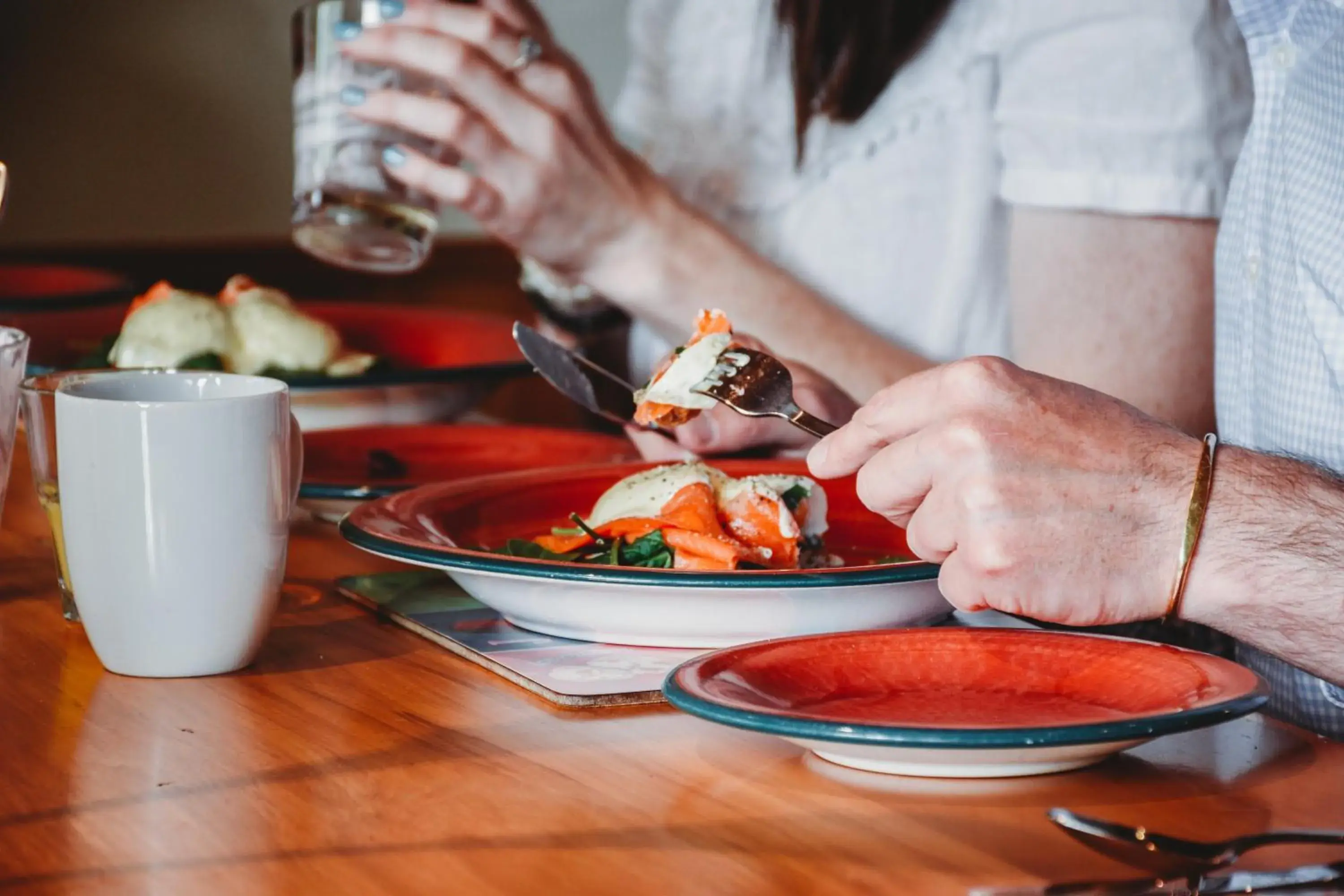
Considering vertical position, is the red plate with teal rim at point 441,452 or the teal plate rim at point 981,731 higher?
the teal plate rim at point 981,731

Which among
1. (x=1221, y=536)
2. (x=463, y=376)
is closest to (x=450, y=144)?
(x=463, y=376)

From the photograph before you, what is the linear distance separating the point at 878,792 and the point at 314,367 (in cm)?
102

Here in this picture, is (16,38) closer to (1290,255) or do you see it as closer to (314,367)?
(314,367)

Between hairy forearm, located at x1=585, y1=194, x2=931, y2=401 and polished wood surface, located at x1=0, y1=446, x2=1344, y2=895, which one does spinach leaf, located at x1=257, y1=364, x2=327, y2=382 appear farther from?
polished wood surface, located at x1=0, y1=446, x2=1344, y2=895

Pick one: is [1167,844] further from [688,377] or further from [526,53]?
[526,53]

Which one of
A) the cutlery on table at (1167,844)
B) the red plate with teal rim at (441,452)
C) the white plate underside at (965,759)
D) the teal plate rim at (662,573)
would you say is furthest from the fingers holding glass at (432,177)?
the cutlery on table at (1167,844)

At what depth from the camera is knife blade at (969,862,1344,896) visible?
567mm

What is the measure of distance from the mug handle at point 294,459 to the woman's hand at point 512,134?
1.62 ft

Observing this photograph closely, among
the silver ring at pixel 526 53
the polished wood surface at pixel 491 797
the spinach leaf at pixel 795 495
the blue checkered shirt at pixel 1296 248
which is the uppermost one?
the silver ring at pixel 526 53

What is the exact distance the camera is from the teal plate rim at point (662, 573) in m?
0.82

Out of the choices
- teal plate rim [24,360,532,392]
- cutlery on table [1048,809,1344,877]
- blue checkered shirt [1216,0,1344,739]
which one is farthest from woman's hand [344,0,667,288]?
cutlery on table [1048,809,1344,877]

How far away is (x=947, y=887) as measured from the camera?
0.59m

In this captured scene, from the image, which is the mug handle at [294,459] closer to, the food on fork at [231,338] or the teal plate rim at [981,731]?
the teal plate rim at [981,731]

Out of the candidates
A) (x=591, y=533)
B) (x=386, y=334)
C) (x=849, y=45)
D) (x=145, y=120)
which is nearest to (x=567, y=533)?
(x=591, y=533)
